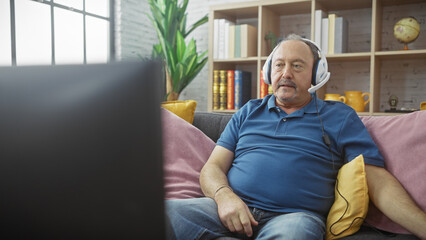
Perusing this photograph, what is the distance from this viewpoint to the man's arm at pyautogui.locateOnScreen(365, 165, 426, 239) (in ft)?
3.51

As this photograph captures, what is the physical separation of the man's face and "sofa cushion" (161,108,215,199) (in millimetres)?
392

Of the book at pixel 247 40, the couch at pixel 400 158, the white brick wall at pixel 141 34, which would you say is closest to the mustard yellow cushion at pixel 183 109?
the couch at pixel 400 158

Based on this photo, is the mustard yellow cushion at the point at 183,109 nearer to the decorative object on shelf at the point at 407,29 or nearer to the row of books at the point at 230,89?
the row of books at the point at 230,89

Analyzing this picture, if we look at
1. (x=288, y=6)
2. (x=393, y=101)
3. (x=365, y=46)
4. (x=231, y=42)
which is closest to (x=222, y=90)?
(x=231, y=42)

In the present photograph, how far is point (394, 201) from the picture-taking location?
1.13 m

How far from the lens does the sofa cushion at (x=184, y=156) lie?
144 cm

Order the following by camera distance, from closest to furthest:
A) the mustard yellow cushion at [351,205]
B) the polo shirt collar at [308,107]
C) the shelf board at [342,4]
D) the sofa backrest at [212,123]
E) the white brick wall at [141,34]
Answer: the mustard yellow cushion at [351,205]
the polo shirt collar at [308,107]
the sofa backrest at [212,123]
the shelf board at [342,4]
the white brick wall at [141,34]

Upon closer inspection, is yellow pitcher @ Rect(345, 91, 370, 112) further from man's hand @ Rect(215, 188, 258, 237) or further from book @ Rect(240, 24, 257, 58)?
man's hand @ Rect(215, 188, 258, 237)

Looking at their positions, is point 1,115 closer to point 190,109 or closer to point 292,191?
point 292,191

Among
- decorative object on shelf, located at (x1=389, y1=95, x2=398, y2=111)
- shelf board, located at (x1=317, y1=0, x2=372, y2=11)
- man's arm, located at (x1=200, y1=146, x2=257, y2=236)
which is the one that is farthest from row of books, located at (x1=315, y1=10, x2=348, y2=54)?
man's arm, located at (x1=200, y1=146, x2=257, y2=236)

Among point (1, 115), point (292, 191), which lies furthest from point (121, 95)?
point (292, 191)

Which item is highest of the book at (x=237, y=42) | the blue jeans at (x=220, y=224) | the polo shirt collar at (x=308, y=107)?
the book at (x=237, y=42)

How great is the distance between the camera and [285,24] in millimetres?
3297

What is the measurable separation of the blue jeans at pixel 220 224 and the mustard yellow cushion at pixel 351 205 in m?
0.05
